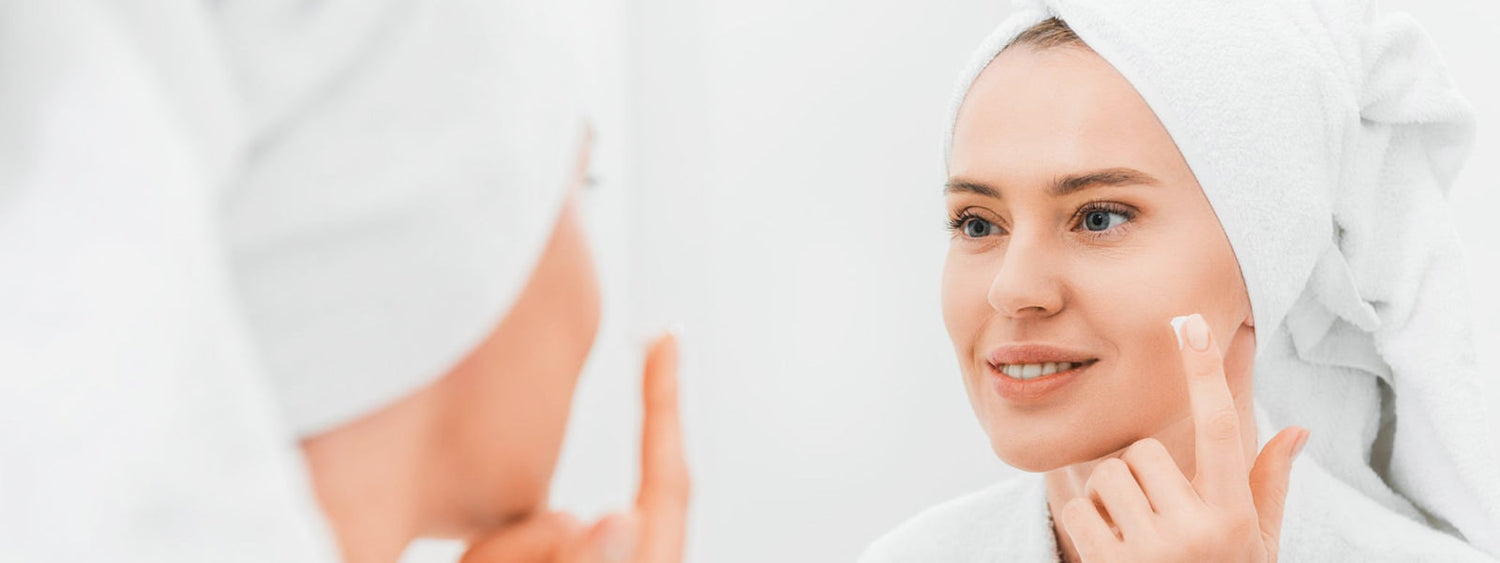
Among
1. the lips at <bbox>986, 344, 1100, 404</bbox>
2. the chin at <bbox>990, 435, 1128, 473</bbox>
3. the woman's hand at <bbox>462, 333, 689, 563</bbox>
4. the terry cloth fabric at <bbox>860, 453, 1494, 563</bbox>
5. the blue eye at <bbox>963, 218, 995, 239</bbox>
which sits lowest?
the terry cloth fabric at <bbox>860, 453, 1494, 563</bbox>

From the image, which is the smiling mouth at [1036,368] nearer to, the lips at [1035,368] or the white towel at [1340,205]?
the lips at [1035,368]

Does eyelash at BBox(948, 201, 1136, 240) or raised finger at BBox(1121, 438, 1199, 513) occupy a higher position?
eyelash at BBox(948, 201, 1136, 240)

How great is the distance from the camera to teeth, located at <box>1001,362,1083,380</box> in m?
0.92

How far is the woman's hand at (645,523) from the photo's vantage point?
0.52 m

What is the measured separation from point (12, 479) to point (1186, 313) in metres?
0.76

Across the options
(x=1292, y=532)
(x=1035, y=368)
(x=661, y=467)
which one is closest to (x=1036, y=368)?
(x=1035, y=368)

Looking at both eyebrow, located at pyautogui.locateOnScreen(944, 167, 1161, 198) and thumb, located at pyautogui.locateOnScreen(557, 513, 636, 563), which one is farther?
eyebrow, located at pyautogui.locateOnScreen(944, 167, 1161, 198)

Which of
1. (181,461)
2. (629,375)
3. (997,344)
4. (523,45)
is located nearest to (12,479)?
(181,461)

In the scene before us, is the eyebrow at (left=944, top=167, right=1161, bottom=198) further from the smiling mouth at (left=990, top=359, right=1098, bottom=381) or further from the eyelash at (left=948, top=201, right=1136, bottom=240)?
the smiling mouth at (left=990, top=359, right=1098, bottom=381)

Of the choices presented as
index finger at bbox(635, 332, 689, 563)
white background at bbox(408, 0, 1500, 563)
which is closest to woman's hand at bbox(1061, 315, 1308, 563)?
index finger at bbox(635, 332, 689, 563)

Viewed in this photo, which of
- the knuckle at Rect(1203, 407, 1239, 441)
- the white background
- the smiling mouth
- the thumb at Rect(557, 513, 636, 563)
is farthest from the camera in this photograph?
the white background

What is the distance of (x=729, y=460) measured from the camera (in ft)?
6.23

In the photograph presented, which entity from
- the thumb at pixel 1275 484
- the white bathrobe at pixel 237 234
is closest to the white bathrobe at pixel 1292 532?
the thumb at pixel 1275 484

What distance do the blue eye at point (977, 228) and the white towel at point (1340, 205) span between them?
106 mm
